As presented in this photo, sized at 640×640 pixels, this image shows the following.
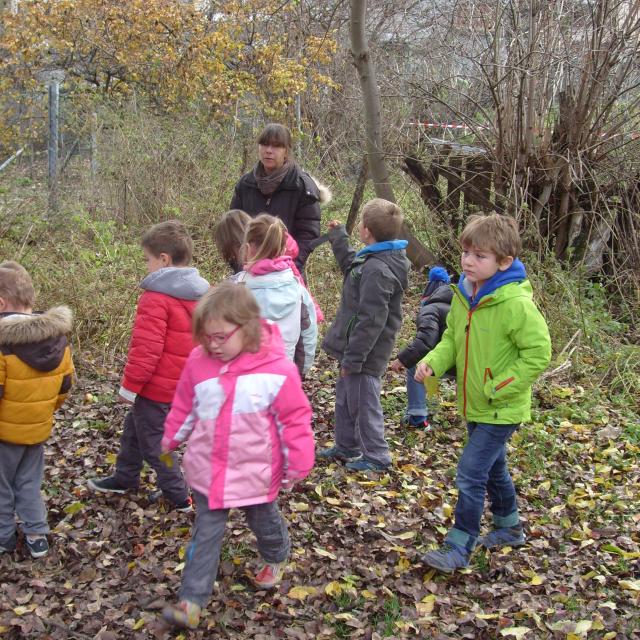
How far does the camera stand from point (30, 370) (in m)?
3.74

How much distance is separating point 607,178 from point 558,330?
2.26m

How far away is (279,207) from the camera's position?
225 inches

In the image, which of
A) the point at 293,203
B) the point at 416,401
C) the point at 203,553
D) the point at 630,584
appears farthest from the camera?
the point at 416,401

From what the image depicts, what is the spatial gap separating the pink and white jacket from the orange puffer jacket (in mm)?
849

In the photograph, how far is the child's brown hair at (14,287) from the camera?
12.3ft

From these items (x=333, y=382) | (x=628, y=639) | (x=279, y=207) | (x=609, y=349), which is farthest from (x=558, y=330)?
(x=628, y=639)

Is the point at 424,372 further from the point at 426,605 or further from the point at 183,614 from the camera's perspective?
the point at 183,614

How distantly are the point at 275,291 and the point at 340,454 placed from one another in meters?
1.44

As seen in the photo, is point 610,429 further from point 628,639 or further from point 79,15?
point 79,15

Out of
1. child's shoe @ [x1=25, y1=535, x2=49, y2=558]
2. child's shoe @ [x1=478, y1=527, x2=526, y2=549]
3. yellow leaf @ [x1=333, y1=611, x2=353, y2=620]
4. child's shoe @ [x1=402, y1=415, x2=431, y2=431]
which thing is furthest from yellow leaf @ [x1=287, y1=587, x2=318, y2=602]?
child's shoe @ [x1=402, y1=415, x2=431, y2=431]

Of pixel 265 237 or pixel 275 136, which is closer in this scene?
pixel 265 237

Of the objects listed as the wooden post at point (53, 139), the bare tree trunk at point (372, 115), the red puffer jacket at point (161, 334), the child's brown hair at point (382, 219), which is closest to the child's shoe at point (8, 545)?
the red puffer jacket at point (161, 334)

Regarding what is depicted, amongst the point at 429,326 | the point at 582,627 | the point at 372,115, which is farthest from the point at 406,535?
the point at 372,115

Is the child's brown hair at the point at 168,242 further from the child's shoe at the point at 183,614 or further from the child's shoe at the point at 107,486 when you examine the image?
the child's shoe at the point at 183,614
